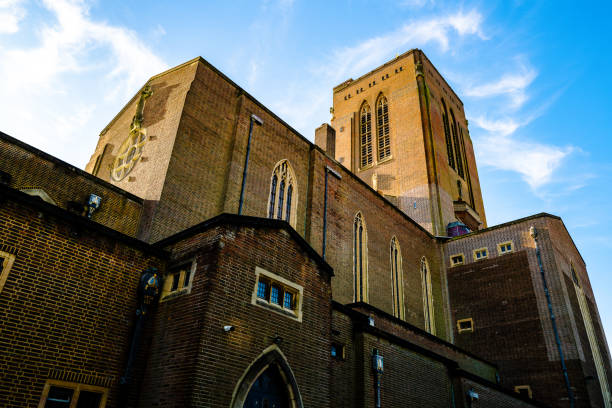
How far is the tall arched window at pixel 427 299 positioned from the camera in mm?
28297

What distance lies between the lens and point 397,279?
27188mm

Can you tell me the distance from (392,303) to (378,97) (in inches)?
1019

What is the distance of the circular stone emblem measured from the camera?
2003 centimetres

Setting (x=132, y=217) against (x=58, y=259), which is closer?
(x=58, y=259)

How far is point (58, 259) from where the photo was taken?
953 cm

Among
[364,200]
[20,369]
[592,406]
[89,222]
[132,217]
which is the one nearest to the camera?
[20,369]

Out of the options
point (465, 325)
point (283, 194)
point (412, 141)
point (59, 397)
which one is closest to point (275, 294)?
point (59, 397)

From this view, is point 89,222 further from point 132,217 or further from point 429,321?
point 429,321

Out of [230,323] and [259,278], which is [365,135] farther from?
[230,323]

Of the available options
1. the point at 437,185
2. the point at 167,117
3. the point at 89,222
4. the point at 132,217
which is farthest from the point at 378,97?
the point at 89,222

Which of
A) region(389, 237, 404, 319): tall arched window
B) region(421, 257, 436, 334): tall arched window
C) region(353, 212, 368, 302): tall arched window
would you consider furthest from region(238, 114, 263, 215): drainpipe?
region(421, 257, 436, 334): tall arched window

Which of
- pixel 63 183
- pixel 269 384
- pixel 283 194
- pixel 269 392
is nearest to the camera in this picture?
pixel 269 392

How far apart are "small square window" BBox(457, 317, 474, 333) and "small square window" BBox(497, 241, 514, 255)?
464 cm

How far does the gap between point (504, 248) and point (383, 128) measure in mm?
18520
